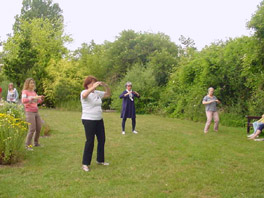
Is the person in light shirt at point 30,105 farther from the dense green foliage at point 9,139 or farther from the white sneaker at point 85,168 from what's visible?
the white sneaker at point 85,168

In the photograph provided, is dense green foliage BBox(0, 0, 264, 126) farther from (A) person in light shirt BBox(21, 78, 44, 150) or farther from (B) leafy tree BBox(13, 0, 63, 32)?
(B) leafy tree BBox(13, 0, 63, 32)

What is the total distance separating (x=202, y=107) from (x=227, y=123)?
2.32 m

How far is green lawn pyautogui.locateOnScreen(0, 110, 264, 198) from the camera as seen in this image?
423 centimetres

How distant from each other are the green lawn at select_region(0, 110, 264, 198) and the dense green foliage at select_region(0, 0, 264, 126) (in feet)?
17.5

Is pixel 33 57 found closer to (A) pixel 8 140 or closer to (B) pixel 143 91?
(B) pixel 143 91

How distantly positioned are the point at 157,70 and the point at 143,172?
57.5ft

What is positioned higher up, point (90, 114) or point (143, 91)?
point (143, 91)

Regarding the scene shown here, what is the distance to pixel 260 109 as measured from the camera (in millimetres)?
12016

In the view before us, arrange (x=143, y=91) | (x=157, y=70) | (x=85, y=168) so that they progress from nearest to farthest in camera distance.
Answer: (x=85, y=168)
(x=143, y=91)
(x=157, y=70)

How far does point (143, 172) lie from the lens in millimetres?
5215

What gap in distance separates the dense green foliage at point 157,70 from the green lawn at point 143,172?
5.34 m

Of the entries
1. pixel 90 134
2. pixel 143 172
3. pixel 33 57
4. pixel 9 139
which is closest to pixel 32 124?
pixel 9 139

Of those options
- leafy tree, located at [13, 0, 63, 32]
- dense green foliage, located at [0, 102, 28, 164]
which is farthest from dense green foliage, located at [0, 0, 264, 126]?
leafy tree, located at [13, 0, 63, 32]

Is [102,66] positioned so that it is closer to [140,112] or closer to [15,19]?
[140,112]
